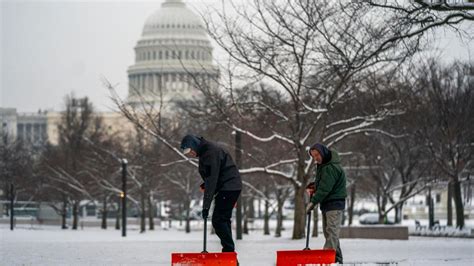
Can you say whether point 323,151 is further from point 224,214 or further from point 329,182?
point 224,214

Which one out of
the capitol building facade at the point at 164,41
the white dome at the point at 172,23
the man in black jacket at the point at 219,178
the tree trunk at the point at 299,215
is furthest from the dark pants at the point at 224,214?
the white dome at the point at 172,23

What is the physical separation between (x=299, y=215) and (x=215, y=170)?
1658cm

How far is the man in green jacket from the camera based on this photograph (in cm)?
1416

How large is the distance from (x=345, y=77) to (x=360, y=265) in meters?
9.53

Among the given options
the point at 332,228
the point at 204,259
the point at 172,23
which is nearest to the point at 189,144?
the point at 204,259

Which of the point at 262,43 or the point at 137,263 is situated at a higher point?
the point at 262,43

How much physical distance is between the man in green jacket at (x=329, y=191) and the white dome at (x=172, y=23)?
153801mm

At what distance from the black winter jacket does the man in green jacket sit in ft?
3.79

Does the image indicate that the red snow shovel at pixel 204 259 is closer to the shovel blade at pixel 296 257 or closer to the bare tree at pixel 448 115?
the shovel blade at pixel 296 257

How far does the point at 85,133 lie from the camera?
64625mm

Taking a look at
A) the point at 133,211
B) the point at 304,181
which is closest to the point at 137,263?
the point at 304,181

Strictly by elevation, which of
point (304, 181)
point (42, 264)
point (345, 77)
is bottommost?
point (42, 264)

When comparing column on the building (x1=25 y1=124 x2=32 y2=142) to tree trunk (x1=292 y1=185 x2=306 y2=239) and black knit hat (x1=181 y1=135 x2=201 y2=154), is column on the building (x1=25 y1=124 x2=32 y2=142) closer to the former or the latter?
tree trunk (x1=292 y1=185 x2=306 y2=239)

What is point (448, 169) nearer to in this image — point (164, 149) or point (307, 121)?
point (307, 121)
